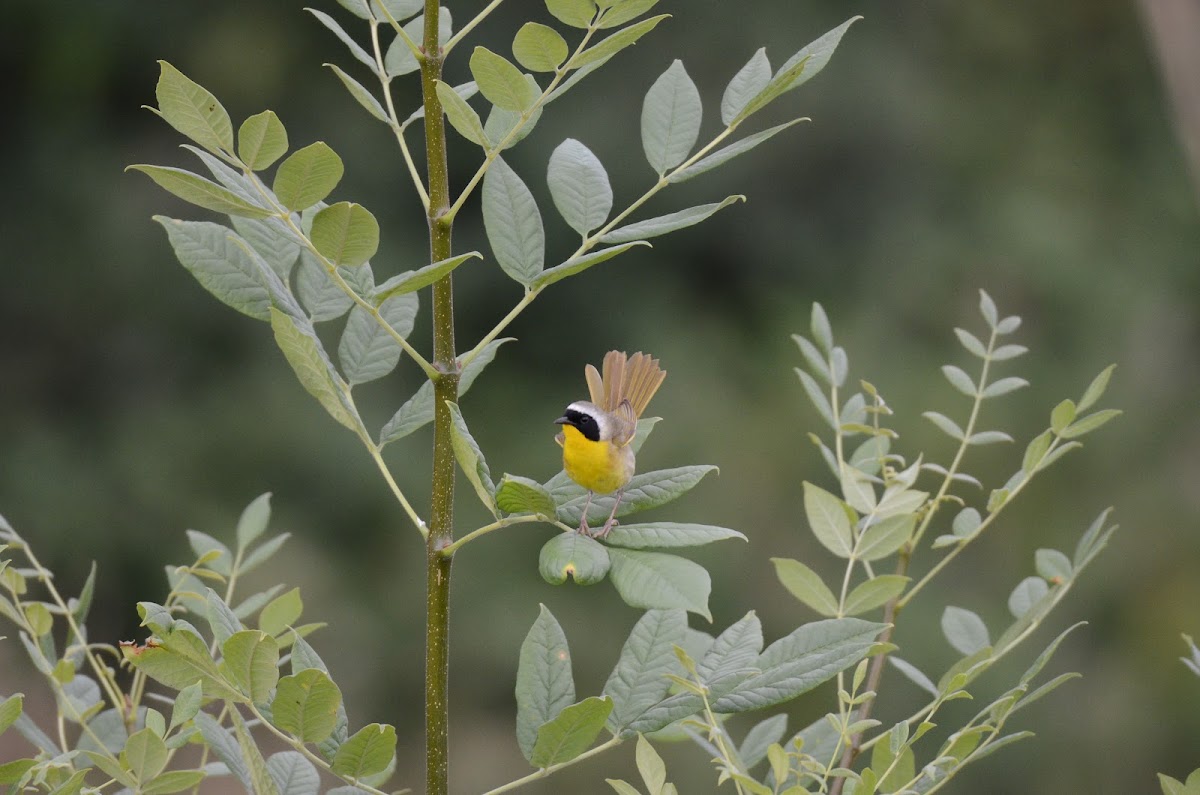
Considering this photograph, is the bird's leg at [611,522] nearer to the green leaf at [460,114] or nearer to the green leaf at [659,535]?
the green leaf at [659,535]

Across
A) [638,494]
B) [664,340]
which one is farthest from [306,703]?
[664,340]

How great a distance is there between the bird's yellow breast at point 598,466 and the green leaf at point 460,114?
0.11 meters

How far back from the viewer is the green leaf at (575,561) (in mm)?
378

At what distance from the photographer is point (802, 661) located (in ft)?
1.38

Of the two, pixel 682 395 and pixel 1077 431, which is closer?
pixel 1077 431

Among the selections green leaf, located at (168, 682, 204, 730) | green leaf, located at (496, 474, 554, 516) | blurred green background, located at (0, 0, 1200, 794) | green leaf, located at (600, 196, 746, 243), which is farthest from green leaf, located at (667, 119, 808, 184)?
blurred green background, located at (0, 0, 1200, 794)

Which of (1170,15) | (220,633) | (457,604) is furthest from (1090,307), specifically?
(220,633)

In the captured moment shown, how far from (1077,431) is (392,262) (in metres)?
2.73

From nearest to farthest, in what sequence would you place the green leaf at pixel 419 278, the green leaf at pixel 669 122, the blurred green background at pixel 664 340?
the green leaf at pixel 419 278 → the green leaf at pixel 669 122 → the blurred green background at pixel 664 340

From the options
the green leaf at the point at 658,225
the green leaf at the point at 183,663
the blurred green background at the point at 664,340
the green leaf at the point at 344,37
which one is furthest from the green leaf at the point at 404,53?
the blurred green background at the point at 664,340

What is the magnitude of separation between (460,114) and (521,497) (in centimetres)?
12

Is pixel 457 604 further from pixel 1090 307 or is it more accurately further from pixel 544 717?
pixel 544 717

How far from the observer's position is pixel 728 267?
135 inches

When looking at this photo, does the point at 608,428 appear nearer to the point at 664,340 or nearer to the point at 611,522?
the point at 611,522
